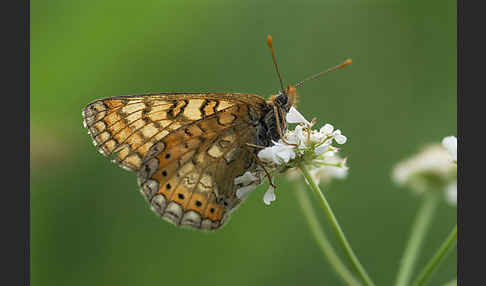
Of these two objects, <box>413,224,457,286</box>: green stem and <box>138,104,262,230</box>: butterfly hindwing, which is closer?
<box>413,224,457,286</box>: green stem

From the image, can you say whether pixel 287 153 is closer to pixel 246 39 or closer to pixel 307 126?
pixel 307 126

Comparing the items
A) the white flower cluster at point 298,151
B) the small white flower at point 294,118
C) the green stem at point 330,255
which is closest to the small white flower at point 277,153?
the white flower cluster at point 298,151

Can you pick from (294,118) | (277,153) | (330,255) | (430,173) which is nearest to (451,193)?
(430,173)

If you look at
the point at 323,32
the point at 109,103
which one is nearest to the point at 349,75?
the point at 323,32

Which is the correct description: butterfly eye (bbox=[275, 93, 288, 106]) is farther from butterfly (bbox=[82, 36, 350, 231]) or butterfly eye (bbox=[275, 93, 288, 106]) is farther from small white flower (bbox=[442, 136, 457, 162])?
small white flower (bbox=[442, 136, 457, 162])

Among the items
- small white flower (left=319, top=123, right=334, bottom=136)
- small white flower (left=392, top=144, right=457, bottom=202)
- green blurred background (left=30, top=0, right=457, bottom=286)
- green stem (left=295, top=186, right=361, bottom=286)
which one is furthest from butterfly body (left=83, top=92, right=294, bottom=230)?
green blurred background (left=30, top=0, right=457, bottom=286)

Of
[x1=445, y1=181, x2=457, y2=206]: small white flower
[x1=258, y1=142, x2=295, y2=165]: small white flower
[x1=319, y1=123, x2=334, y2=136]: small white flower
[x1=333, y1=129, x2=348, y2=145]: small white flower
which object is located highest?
[x1=319, y1=123, x2=334, y2=136]: small white flower

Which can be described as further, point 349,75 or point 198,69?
point 349,75

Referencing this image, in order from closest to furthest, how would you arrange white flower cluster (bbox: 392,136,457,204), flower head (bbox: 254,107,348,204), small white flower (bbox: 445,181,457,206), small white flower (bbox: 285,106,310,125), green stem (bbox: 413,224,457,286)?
1. green stem (bbox: 413,224,457,286)
2. flower head (bbox: 254,107,348,204)
3. small white flower (bbox: 285,106,310,125)
4. small white flower (bbox: 445,181,457,206)
5. white flower cluster (bbox: 392,136,457,204)

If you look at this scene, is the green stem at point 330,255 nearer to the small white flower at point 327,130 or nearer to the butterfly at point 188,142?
the butterfly at point 188,142
